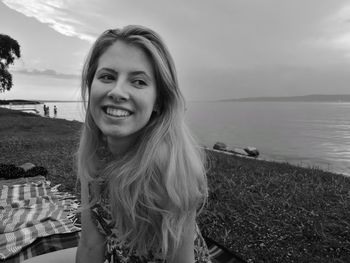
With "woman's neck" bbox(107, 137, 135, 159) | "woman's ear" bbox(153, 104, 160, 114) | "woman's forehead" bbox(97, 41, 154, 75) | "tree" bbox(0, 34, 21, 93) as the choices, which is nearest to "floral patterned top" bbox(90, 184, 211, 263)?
"woman's neck" bbox(107, 137, 135, 159)

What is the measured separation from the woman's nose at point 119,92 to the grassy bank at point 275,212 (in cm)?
302

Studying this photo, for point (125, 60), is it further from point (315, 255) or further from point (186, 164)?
point (315, 255)

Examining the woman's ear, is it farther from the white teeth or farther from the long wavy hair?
the white teeth

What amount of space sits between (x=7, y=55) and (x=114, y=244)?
39.0 metres

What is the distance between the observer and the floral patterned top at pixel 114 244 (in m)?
2.12

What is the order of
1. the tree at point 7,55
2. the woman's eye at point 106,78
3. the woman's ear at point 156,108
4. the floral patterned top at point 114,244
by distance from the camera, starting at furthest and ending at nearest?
the tree at point 7,55
the floral patterned top at point 114,244
the woman's ear at point 156,108
the woman's eye at point 106,78

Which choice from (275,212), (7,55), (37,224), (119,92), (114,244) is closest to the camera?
(119,92)

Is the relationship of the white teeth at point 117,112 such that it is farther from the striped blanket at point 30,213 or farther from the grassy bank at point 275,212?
the grassy bank at point 275,212

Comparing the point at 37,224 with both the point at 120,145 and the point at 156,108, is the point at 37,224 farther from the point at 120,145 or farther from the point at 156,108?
the point at 156,108

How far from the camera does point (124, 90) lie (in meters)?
1.78

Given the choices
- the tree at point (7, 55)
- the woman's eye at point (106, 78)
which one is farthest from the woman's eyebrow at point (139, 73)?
the tree at point (7, 55)

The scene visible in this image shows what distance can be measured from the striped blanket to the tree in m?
34.1

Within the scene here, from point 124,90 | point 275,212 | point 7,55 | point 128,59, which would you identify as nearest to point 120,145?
point 124,90

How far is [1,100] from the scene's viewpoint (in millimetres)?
54250
